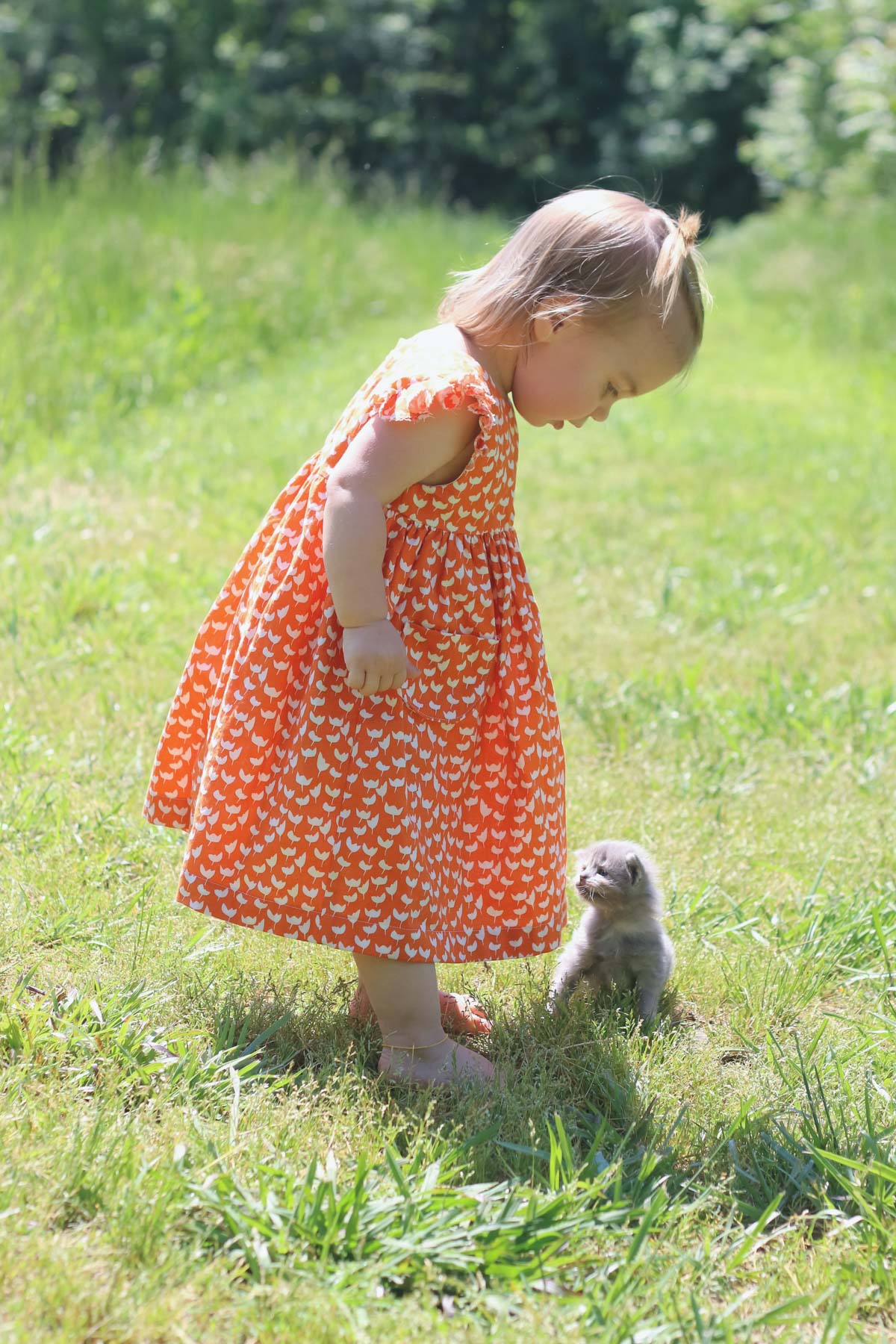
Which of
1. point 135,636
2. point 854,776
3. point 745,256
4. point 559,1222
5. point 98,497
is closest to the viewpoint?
point 559,1222

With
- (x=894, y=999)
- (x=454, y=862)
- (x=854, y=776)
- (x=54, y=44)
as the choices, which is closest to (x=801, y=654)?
(x=854, y=776)

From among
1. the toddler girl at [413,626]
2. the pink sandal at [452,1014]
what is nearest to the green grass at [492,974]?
the pink sandal at [452,1014]

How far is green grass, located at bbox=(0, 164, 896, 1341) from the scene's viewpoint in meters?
1.77

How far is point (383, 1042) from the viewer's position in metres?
2.32

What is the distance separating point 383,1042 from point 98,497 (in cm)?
338

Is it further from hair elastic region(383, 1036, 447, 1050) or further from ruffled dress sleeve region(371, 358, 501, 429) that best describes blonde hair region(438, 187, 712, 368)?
hair elastic region(383, 1036, 447, 1050)

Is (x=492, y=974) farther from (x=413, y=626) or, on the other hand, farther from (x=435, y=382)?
(x=435, y=382)

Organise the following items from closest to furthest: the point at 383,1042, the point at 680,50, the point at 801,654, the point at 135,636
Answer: the point at 383,1042 → the point at 135,636 → the point at 801,654 → the point at 680,50

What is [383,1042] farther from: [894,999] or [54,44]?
[54,44]

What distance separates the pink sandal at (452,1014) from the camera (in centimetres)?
245

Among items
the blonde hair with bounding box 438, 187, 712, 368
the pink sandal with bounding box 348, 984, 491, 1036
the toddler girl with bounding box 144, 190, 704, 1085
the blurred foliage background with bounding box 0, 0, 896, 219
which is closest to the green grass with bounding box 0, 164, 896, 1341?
the pink sandal with bounding box 348, 984, 491, 1036

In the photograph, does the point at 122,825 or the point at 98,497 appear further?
the point at 98,497

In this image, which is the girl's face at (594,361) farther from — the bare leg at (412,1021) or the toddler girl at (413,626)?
the bare leg at (412,1021)

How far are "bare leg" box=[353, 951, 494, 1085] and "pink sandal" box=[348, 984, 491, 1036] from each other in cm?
11
